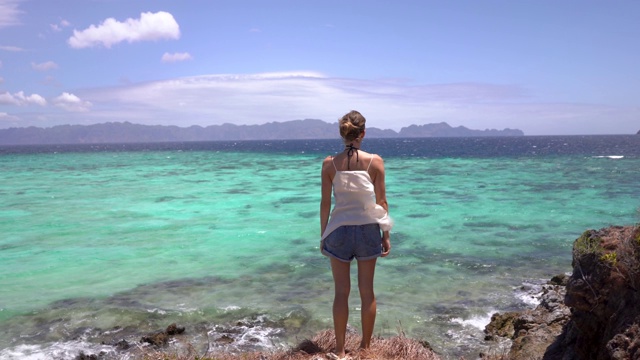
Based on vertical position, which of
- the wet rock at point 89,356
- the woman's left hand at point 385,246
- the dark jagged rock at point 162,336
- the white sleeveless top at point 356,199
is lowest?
the wet rock at point 89,356

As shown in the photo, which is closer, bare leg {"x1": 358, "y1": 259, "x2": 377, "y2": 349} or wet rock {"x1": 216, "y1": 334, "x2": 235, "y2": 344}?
bare leg {"x1": 358, "y1": 259, "x2": 377, "y2": 349}

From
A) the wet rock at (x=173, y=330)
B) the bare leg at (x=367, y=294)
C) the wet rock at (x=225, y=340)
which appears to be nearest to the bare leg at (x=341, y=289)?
the bare leg at (x=367, y=294)

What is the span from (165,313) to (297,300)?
8.08 feet

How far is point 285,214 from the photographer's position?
808 inches

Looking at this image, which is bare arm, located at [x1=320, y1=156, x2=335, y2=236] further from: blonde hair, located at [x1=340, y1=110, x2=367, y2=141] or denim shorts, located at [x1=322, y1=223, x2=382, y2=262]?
blonde hair, located at [x1=340, y1=110, x2=367, y2=141]

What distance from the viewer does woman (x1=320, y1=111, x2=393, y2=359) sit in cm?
461

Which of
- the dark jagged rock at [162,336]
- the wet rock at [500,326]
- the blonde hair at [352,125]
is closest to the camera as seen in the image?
the blonde hair at [352,125]

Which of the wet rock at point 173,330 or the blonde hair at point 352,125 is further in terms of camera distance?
the wet rock at point 173,330

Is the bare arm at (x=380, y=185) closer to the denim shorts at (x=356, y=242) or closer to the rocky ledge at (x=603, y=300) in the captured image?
the denim shorts at (x=356, y=242)

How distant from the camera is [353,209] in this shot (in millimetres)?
4621

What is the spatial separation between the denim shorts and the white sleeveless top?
54mm

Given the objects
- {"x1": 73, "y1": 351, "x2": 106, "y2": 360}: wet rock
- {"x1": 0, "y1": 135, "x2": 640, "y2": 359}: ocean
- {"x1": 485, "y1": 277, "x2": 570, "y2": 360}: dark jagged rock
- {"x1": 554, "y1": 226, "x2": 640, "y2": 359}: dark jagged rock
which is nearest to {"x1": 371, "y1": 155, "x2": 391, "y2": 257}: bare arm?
{"x1": 554, "y1": 226, "x2": 640, "y2": 359}: dark jagged rock

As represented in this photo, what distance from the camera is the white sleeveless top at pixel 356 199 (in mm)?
4605

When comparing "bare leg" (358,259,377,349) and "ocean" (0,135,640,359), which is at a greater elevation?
"bare leg" (358,259,377,349)
